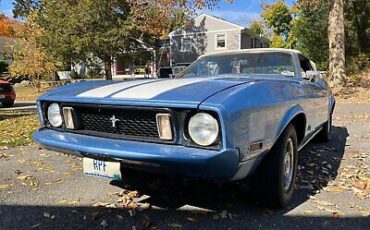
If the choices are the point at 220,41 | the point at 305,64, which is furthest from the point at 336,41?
the point at 220,41

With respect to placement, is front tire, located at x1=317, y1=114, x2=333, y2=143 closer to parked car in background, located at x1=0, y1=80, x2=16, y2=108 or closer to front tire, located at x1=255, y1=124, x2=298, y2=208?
front tire, located at x1=255, y1=124, x2=298, y2=208

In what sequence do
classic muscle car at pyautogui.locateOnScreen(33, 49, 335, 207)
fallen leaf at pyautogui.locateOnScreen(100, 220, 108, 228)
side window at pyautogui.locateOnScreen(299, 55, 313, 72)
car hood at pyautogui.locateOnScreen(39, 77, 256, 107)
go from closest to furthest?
1. classic muscle car at pyautogui.locateOnScreen(33, 49, 335, 207)
2. car hood at pyautogui.locateOnScreen(39, 77, 256, 107)
3. fallen leaf at pyautogui.locateOnScreen(100, 220, 108, 228)
4. side window at pyautogui.locateOnScreen(299, 55, 313, 72)

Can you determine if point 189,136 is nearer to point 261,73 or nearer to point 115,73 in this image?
point 261,73

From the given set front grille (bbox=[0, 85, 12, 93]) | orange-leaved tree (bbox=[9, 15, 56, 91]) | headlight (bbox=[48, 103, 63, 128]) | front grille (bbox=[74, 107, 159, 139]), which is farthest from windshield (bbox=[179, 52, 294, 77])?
orange-leaved tree (bbox=[9, 15, 56, 91])

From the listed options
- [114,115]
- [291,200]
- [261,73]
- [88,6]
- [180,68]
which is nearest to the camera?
[114,115]

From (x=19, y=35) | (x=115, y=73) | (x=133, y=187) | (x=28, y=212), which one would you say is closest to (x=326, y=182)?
(x=133, y=187)

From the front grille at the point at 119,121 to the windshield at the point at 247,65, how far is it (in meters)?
1.58

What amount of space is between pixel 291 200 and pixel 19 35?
25762 mm

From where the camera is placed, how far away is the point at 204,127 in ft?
8.93

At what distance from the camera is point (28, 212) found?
3.44 meters

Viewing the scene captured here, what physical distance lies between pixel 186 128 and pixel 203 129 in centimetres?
13

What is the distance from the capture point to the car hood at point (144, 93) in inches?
111

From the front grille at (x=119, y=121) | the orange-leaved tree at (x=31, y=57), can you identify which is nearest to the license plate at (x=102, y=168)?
the front grille at (x=119, y=121)

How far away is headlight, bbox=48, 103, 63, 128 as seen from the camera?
352 cm
